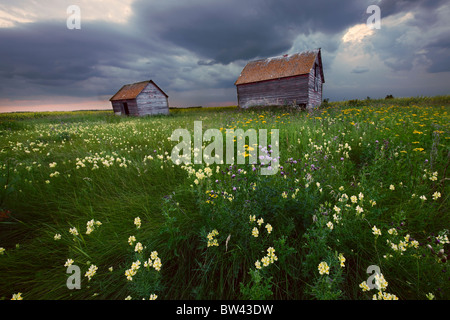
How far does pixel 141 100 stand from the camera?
80.9 ft

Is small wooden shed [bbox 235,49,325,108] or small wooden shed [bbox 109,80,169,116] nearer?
small wooden shed [bbox 235,49,325,108]

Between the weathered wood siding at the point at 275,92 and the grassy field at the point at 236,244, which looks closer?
the grassy field at the point at 236,244

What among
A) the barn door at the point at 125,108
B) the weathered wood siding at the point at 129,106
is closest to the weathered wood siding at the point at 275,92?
the weathered wood siding at the point at 129,106

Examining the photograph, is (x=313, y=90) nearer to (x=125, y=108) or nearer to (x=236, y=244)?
(x=236, y=244)

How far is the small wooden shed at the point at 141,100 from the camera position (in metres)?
24.6

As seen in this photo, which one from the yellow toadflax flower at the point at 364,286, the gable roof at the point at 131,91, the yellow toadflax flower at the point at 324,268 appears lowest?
the yellow toadflax flower at the point at 364,286

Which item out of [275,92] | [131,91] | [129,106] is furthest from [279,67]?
[129,106]

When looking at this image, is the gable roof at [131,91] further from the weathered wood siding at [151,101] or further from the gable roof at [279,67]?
the gable roof at [279,67]

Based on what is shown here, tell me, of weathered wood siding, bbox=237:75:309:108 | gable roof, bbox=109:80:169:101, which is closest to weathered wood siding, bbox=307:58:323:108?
weathered wood siding, bbox=237:75:309:108

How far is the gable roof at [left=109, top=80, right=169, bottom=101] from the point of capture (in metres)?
24.7

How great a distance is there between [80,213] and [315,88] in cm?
2388

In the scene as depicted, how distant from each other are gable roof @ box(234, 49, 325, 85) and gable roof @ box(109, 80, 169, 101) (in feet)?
44.3

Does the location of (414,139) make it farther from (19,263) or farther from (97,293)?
(19,263)

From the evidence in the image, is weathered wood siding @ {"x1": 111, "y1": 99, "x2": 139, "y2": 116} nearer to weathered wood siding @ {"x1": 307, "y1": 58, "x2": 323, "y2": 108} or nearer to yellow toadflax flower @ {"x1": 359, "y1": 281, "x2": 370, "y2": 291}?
weathered wood siding @ {"x1": 307, "y1": 58, "x2": 323, "y2": 108}
